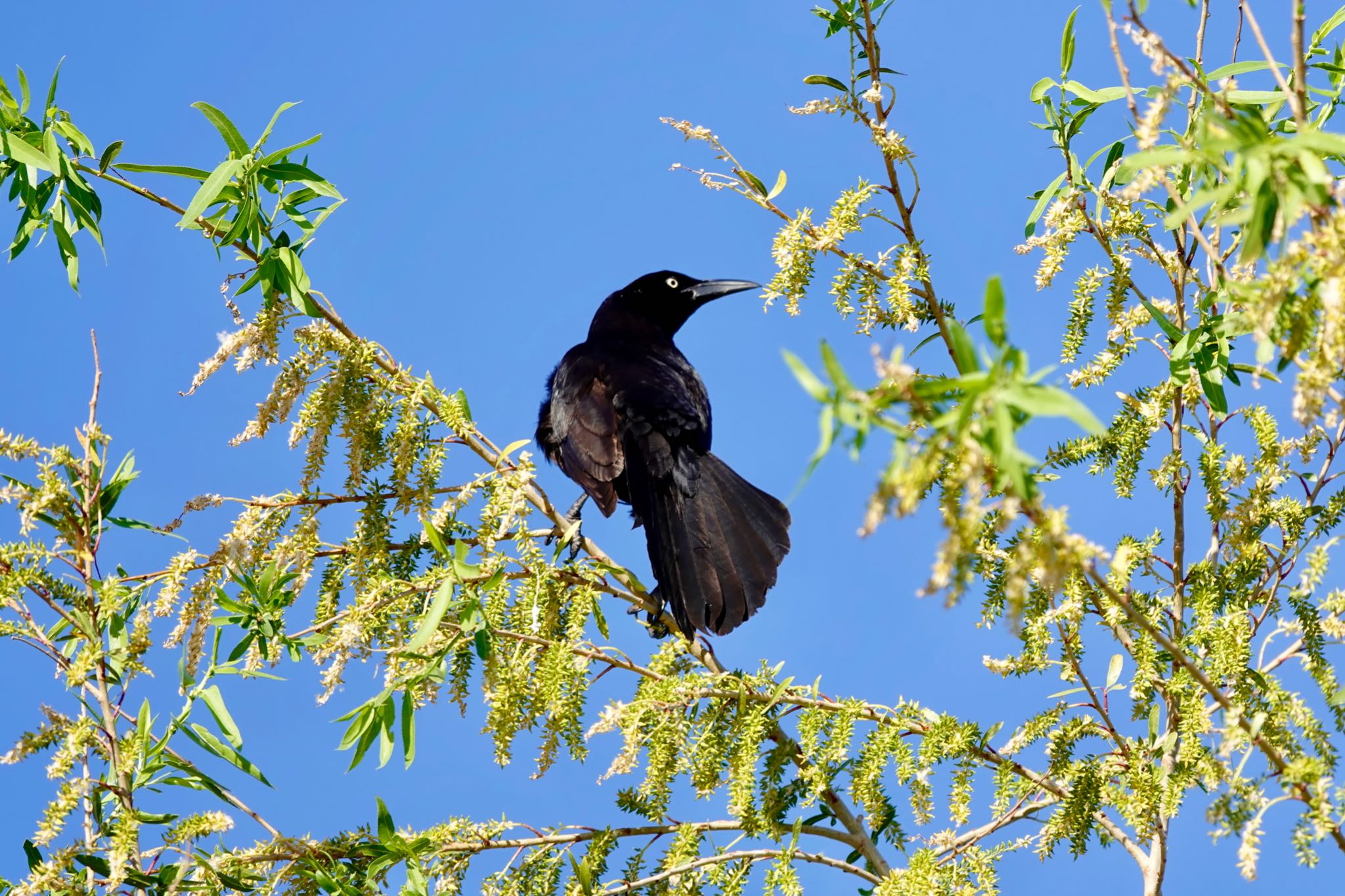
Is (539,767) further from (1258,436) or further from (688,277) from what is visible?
(688,277)

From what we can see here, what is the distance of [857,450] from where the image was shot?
126cm

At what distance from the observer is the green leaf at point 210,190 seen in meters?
2.54

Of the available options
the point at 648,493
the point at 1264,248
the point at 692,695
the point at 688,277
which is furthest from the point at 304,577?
the point at 688,277

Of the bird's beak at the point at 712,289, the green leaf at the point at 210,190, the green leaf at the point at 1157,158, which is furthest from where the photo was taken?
the bird's beak at the point at 712,289

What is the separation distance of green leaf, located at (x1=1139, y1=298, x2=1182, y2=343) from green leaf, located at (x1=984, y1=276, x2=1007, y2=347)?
67.5 inches

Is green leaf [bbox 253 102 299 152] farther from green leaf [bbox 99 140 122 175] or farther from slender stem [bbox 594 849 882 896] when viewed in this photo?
slender stem [bbox 594 849 882 896]

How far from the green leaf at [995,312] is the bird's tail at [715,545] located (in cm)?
235

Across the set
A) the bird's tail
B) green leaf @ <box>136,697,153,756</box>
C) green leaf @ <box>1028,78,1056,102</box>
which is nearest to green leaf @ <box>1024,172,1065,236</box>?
green leaf @ <box>1028,78,1056,102</box>

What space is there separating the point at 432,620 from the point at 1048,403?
4.52 ft

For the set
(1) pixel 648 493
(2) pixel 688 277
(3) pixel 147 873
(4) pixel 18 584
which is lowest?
(3) pixel 147 873

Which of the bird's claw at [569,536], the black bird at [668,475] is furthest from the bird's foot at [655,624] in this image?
the bird's claw at [569,536]

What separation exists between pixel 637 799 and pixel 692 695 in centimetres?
36

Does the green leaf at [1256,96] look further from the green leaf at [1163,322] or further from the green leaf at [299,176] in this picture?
the green leaf at [299,176]

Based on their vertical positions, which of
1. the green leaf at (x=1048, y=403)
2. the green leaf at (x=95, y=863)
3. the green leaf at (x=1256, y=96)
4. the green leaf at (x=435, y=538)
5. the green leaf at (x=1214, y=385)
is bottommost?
the green leaf at (x=1048, y=403)
